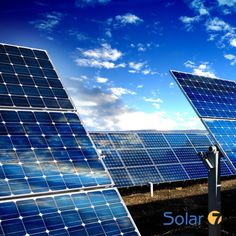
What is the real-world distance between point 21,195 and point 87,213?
2133 mm

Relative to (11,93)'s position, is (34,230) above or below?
below

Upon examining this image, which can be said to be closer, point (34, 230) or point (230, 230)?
point (34, 230)

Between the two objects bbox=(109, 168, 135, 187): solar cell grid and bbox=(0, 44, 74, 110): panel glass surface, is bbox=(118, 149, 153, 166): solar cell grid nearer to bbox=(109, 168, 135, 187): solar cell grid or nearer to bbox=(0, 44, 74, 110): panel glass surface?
bbox=(109, 168, 135, 187): solar cell grid

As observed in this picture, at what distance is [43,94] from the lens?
14.8 meters

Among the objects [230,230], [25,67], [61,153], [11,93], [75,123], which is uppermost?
[25,67]

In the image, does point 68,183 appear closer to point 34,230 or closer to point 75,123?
point 34,230

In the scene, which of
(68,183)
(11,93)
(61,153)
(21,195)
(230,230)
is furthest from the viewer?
(230,230)

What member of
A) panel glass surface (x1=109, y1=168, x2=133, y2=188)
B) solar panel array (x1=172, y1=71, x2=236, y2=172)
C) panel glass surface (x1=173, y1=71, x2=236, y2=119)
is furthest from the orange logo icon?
panel glass surface (x1=109, y1=168, x2=133, y2=188)

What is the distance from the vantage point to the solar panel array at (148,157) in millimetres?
27016

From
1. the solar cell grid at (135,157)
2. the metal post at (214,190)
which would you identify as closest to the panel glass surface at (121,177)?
the solar cell grid at (135,157)

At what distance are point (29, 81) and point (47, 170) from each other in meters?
5.05

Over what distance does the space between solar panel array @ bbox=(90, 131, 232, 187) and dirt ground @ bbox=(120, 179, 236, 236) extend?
1.37 metres

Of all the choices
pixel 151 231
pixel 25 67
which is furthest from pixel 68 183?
pixel 151 231

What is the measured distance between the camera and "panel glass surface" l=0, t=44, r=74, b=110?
14.0m
